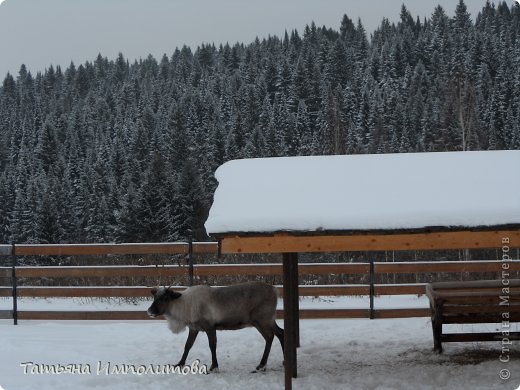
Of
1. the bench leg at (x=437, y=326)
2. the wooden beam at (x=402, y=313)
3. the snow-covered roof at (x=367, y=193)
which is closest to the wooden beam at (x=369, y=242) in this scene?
the snow-covered roof at (x=367, y=193)

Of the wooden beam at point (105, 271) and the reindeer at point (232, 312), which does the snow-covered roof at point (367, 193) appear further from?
the wooden beam at point (105, 271)

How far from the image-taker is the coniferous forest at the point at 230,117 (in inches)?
1581

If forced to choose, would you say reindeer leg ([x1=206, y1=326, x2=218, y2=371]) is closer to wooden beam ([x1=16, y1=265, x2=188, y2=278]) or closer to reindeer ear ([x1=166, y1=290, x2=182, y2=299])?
reindeer ear ([x1=166, y1=290, x2=182, y2=299])

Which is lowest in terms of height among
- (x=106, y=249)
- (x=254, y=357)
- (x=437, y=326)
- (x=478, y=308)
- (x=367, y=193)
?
(x=254, y=357)

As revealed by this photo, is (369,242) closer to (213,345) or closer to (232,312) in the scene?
(232,312)

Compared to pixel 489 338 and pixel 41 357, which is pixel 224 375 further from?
pixel 489 338

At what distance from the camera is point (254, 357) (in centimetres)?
870

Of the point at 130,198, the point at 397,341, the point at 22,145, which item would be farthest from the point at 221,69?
the point at 397,341

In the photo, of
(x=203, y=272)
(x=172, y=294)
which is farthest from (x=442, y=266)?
(x=172, y=294)

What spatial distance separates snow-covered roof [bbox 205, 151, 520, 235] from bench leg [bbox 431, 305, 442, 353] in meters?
1.94

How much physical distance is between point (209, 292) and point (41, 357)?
94.0 inches

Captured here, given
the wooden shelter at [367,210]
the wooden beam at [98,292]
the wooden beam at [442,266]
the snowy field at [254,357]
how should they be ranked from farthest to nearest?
1. the wooden beam at [98,292]
2. the wooden beam at [442,266]
3. the snowy field at [254,357]
4. the wooden shelter at [367,210]

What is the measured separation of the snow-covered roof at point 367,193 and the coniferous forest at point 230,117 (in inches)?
1015

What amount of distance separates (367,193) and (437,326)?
283 cm
